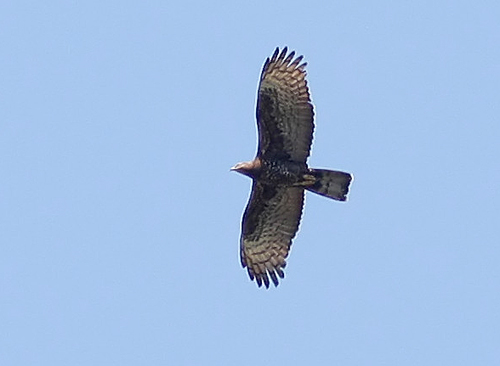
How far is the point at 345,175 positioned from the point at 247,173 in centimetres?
146

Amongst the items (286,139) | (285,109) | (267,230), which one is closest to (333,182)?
(286,139)

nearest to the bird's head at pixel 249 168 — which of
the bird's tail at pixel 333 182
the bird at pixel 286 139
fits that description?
the bird at pixel 286 139

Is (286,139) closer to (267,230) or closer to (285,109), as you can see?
(285,109)

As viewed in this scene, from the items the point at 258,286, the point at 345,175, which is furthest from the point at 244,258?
the point at 345,175

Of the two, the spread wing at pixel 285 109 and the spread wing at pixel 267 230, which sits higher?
the spread wing at pixel 285 109

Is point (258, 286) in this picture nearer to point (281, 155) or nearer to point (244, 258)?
point (244, 258)

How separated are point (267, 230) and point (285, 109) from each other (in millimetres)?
2114

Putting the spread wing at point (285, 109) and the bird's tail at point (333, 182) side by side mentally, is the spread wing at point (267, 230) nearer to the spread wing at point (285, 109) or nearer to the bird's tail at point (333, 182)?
the bird's tail at point (333, 182)

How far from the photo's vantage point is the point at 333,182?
23922mm

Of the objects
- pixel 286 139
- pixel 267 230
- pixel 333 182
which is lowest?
pixel 267 230

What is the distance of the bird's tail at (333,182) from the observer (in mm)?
23875

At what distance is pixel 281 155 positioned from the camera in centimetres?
2394

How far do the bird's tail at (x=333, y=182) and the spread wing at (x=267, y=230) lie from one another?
74 cm

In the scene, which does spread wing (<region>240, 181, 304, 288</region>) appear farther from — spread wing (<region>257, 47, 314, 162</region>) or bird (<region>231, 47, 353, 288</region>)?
spread wing (<region>257, 47, 314, 162</region>)
